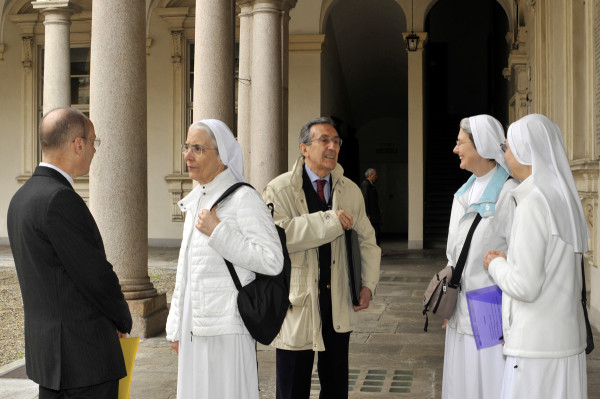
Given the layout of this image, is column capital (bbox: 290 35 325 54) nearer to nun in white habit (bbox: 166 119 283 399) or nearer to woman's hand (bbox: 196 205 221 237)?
nun in white habit (bbox: 166 119 283 399)

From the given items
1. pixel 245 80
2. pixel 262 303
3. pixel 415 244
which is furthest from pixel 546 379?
pixel 415 244

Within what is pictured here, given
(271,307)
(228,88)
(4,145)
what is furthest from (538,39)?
(4,145)

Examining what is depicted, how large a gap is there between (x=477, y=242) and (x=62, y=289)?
1864 millimetres

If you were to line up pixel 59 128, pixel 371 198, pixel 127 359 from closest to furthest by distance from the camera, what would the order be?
1. pixel 59 128
2. pixel 127 359
3. pixel 371 198

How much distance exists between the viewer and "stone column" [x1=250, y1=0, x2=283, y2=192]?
37.2 feet

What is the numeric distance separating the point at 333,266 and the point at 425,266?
10218mm

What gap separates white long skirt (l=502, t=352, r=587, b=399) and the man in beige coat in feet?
3.55

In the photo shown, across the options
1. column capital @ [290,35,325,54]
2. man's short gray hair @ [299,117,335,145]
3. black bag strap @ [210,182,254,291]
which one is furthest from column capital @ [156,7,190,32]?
black bag strap @ [210,182,254,291]

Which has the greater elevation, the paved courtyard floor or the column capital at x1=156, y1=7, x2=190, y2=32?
the column capital at x1=156, y1=7, x2=190, y2=32

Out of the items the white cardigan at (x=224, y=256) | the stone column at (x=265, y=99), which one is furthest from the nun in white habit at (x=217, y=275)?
the stone column at (x=265, y=99)

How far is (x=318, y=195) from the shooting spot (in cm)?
400

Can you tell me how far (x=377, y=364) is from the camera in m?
6.18

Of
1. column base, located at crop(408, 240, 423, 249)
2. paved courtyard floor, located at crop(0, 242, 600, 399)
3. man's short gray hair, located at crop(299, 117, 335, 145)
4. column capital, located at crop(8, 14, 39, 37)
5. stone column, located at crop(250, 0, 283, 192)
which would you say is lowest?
paved courtyard floor, located at crop(0, 242, 600, 399)

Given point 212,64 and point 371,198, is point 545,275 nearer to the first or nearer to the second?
point 212,64
